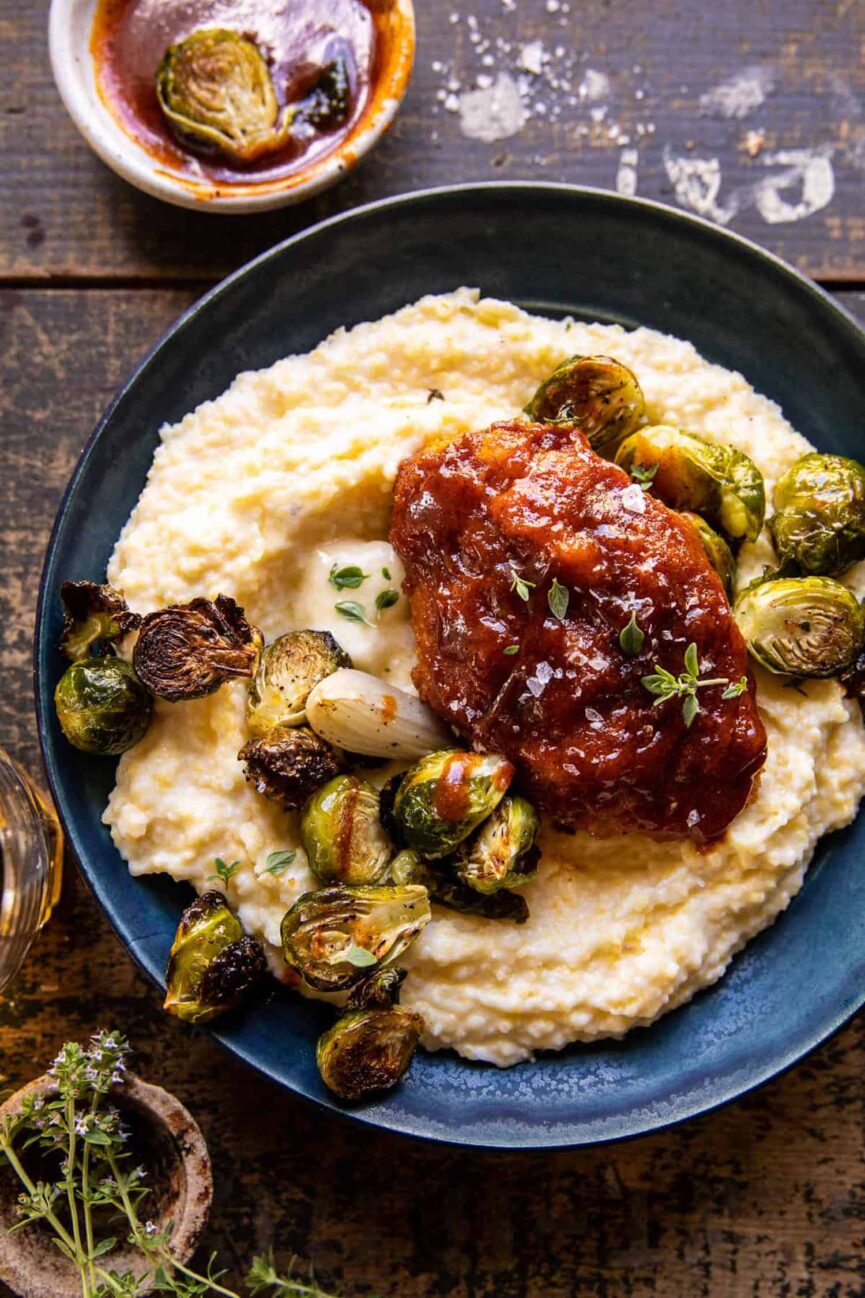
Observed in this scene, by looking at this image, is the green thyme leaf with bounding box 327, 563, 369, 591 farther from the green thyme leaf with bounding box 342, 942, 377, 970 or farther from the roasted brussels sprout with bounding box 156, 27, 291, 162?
the roasted brussels sprout with bounding box 156, 27, 291, 162

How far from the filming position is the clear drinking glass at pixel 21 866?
432cm

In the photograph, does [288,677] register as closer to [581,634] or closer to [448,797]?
[448,797]

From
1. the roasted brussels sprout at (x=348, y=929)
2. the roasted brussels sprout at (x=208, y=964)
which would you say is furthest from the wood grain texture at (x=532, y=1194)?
the roasted brussels sprout at (x=348, y=929)

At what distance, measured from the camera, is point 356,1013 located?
3.89 m

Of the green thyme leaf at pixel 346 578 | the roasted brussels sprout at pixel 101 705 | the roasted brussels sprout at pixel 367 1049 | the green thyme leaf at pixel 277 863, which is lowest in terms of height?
the roasted brussels sprout at pixel 367 1049

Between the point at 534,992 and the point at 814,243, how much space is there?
3.06 meters

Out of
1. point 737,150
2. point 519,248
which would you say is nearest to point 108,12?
point 519,248

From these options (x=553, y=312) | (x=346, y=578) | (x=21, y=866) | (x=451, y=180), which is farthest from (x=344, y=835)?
(x=451, y=180)

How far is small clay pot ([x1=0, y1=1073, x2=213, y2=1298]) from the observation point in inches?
161

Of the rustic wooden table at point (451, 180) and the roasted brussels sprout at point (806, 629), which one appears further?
the rustic wooden table at point (451, 180)

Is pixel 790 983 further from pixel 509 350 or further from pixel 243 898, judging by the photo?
pixel 509 350

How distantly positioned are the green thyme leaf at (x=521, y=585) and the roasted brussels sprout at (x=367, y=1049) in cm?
135

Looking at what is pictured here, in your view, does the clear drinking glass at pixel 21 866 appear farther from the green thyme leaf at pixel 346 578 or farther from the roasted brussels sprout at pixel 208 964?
the green thyme leaf at pixel 346 578

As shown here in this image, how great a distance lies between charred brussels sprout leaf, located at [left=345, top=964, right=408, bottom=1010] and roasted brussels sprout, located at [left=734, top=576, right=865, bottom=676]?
153 cm
